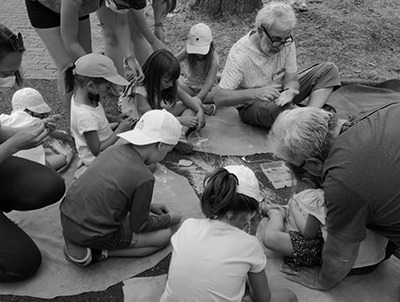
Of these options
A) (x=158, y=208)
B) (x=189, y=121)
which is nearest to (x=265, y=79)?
(x=189, y=121)

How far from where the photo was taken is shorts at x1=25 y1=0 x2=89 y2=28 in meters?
2.85

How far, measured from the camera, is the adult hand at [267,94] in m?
3.22

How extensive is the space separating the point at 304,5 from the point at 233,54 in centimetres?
294

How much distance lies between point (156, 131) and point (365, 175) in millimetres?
989

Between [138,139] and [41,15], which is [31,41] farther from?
[138,139]

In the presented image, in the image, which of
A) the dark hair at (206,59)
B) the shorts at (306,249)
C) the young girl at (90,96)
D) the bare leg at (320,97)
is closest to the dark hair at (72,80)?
the young girl at (90,96)

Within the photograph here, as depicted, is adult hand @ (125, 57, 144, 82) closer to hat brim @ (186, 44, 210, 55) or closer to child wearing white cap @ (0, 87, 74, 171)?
hat brim @ (186, 44, 210, 55)

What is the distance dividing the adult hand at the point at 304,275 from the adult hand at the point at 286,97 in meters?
1.40

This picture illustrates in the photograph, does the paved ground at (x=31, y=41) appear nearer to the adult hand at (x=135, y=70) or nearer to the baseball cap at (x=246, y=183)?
the adult hand at (x=135, y=70)

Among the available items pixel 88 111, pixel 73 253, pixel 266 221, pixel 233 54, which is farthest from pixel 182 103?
pixel 73 253

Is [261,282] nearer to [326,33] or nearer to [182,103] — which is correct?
[182,103]

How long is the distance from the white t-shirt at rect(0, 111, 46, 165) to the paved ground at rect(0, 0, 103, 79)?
176cm

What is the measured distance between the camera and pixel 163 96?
312 cm

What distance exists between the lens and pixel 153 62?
2.93 metres
